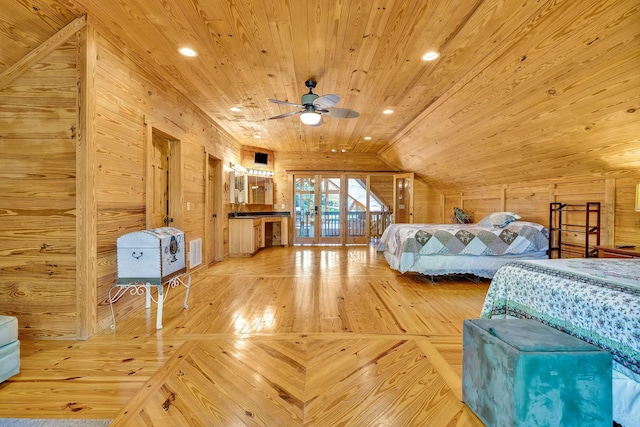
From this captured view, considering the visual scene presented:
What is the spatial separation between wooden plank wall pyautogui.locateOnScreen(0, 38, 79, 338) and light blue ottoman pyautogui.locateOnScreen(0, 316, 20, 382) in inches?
20.3

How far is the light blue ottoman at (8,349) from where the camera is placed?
1.79 metres

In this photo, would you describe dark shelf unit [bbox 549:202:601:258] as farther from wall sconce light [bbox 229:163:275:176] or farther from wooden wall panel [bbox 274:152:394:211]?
wall sconce light [bbox 229:163:275:176]

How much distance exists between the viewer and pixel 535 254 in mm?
4320

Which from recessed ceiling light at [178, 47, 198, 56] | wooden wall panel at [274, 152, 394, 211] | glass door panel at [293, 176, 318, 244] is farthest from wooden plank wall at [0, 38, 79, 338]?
glass door panel at [293, 176, 318, 244]

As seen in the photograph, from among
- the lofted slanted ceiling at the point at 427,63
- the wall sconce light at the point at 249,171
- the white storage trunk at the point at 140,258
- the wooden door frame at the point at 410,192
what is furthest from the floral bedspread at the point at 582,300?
the wooden door frame at the point at 410,192

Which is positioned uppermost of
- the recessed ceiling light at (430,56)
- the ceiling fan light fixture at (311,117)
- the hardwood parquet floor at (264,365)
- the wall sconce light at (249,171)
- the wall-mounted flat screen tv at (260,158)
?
the recessed ceiling light at (430,56)

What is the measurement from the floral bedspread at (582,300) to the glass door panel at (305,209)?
6422 millimetres

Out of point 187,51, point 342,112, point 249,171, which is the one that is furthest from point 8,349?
point 249,171

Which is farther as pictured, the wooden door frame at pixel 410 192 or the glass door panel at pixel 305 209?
the glass door panel at pixel 305 209

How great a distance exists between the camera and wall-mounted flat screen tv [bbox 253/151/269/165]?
7578 mm

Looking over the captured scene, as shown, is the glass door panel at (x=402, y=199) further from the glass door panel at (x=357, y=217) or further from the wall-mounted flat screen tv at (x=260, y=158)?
the wall-mounted flat screen tv at (x=260, y=158)

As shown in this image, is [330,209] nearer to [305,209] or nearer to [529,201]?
[305,209]

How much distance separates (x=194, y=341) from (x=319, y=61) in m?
2.93

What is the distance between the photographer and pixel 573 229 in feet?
13.9
